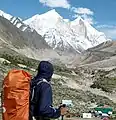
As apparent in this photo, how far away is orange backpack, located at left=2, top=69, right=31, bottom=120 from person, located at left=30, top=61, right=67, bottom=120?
157 mm

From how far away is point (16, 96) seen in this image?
6.03 meters

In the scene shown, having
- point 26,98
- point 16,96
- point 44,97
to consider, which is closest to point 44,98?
point 44,97

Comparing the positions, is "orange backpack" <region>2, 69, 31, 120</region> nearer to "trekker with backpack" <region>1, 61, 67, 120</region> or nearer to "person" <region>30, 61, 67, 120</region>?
"trekker with backpack" <region>1, 61, 67, 120</region>

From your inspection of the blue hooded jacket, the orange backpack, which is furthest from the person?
the orange backpack

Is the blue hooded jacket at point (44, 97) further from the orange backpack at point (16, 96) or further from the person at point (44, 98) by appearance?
the orange backpack at point (16, 96)

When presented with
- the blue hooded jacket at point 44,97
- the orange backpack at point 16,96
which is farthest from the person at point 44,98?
the orange backpack at point 16,96

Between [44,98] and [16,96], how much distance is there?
1.31ft

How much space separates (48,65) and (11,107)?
0.84 m

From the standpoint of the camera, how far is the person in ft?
20.0

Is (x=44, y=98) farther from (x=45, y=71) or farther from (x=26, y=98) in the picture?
(x=45, y=71)

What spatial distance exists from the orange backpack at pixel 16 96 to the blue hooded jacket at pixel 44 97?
0.52 feet

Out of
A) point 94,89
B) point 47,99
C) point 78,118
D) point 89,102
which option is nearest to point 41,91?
Result: point 47,99

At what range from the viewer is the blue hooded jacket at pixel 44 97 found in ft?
20.0

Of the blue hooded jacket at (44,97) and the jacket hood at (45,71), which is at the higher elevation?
the jacket hood at (45,71)
